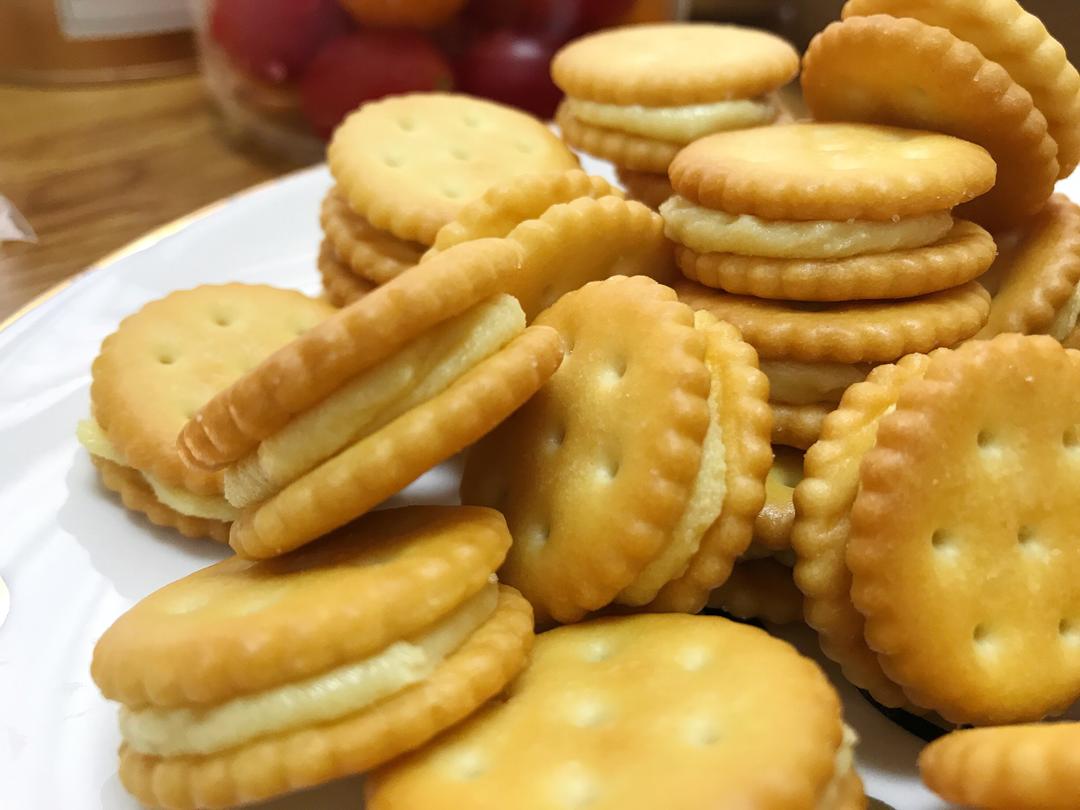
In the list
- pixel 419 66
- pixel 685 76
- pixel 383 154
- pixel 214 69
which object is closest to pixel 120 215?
pixel 214 69

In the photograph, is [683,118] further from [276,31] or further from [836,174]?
[276,31]

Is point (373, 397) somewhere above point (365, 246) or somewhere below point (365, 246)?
above

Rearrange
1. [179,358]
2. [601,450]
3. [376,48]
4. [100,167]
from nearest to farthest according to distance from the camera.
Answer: [601,450]
[179,358]
[376,48]
[100,167]

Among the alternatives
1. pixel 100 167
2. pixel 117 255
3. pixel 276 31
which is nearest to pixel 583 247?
pixel 117 255

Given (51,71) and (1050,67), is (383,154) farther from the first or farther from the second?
(51,71)

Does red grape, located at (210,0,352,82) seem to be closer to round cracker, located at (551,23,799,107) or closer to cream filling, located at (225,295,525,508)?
round cracker, located at (551,23,799,107)

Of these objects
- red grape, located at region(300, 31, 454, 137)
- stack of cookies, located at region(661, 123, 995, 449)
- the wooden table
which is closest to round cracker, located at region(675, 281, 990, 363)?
stack of cookies, located at region(661, 123, 995, 449)
